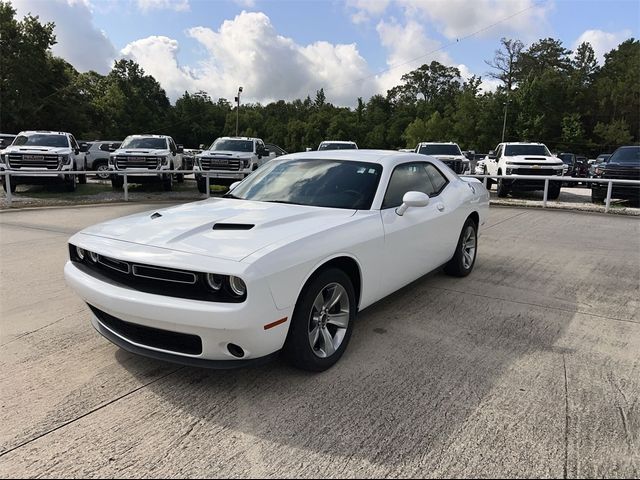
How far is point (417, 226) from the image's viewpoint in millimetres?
4488

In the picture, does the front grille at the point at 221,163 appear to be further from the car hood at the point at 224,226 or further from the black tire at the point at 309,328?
the black tire at the point at 309,328

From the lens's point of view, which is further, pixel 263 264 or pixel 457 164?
pixel 457 164

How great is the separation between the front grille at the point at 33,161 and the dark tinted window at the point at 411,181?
43.9 ft

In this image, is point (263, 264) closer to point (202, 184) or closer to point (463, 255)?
point (463, 255)

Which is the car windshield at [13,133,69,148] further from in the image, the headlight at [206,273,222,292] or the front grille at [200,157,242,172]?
the headlight at [206,273,222,292]

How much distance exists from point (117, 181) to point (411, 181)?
A: 48.5 feet

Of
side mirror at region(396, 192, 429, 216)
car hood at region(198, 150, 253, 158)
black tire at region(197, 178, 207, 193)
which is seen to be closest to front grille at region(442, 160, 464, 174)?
car hood at region(198, 150, 253, 158)

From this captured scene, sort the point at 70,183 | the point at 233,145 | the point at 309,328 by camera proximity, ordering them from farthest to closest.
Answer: the point at 233,145
the point at 70,183
the point at 309,328

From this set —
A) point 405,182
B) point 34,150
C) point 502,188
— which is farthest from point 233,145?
point 405,182

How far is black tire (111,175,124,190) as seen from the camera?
16811mm

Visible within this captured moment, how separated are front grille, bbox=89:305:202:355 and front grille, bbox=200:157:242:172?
13.1m

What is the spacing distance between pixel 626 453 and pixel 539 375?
34.9 inches

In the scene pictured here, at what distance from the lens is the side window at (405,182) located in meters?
4.33

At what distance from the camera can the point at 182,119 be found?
89.6 metres
